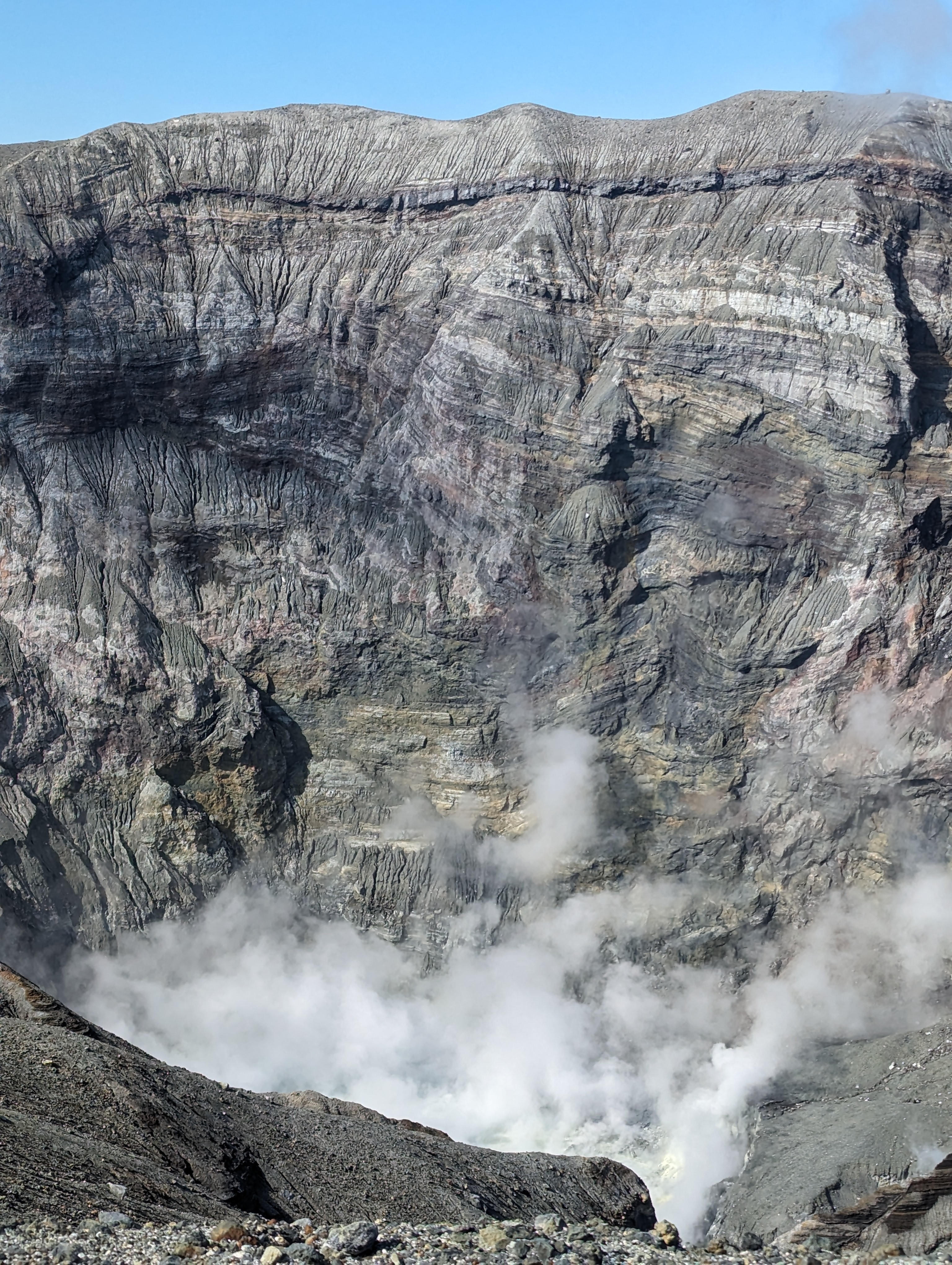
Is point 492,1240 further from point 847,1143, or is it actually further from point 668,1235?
point 847,1143

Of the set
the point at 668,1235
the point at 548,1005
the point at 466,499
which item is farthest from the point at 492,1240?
the point at 466,499

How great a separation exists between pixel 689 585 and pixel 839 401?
8.38m

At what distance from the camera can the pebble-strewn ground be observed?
677 inches

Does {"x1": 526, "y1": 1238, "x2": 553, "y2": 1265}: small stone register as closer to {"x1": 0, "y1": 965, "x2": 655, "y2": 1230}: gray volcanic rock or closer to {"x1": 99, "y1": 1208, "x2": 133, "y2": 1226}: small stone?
A: {"x1": 0, "y1": 965, "x2": 655, "y2": 1230}: gray volcanic rock

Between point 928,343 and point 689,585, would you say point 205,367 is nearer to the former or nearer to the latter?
point 689,585

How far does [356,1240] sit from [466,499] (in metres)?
30.6

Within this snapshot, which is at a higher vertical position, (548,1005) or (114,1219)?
(548,1005)

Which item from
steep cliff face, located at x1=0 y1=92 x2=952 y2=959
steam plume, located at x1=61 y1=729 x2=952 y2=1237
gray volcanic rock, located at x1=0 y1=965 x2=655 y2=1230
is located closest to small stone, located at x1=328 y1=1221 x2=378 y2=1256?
gray volcanic rock, located at x1=0 y1=965 x2=655 y2=1230

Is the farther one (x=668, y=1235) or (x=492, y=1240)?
(x=668, y=1235)

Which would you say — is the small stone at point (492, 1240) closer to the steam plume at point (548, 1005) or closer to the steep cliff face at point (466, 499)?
the steam plume at point (548, 1005)

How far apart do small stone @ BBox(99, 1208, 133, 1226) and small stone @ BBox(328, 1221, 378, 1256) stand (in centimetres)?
331

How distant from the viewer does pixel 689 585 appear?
145 ft

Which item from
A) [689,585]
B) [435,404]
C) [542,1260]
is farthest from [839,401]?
[542,1260]

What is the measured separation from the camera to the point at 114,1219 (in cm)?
1828
